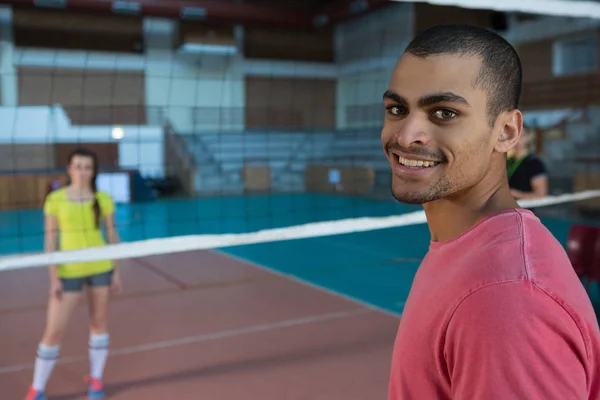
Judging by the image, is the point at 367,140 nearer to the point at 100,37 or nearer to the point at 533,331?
the point at 100,37

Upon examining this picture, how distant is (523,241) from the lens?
0.76 m

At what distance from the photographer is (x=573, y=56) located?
14.9 meters

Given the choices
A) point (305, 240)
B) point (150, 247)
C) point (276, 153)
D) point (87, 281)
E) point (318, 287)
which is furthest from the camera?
point (276, 153)

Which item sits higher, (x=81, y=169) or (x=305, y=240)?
(x=81, y=169)

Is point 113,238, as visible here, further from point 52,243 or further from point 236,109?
point 236,109

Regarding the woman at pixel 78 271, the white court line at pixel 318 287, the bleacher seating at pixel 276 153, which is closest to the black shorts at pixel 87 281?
the woman at pixel 78 271

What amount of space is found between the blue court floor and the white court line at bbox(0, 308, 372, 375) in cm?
47

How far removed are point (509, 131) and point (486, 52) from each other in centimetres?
13

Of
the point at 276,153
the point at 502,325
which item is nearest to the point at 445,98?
the point at 502,325

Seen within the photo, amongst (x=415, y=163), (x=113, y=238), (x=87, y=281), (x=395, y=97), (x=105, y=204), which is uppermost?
(x=395, y=97)

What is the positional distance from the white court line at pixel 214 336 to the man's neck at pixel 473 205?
3.17 m

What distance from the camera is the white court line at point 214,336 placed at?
3.52m

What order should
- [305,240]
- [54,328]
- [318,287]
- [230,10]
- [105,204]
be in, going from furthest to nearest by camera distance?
[230,10] < [305,240] < [318,287] < [105,204] < [54,328]

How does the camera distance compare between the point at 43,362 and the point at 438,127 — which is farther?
the point at 43,362
